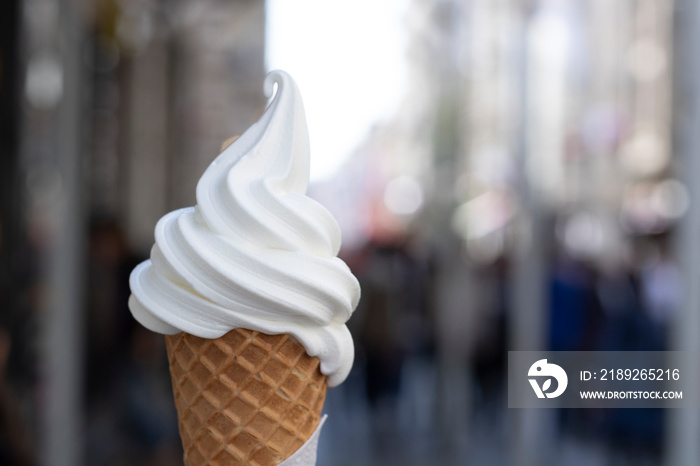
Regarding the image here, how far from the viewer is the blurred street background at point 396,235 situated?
3.91m

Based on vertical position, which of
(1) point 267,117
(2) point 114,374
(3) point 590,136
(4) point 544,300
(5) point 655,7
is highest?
(5) point 655,7

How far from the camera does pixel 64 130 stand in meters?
3.86

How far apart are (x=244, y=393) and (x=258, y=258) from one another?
266 millimetres

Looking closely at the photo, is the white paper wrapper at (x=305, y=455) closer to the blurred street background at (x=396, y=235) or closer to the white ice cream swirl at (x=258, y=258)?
the white ice cream swirl at (x=258, y=258)

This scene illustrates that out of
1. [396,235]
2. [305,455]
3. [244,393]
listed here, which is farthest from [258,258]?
[396,235]

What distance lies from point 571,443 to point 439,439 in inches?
45.7

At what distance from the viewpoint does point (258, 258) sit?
47.4 inches

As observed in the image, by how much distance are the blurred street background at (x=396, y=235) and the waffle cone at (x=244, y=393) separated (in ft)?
7.30

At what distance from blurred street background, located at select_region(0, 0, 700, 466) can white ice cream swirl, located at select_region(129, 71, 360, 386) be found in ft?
7.56

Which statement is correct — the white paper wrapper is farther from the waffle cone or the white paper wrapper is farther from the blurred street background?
the blurred street background

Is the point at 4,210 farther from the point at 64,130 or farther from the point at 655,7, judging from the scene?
the point at 655,7

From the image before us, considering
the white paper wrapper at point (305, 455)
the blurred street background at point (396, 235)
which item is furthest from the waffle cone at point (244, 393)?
the blurred street background at point (396, 235)

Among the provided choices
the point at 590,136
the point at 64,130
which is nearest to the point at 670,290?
the point at 64,130

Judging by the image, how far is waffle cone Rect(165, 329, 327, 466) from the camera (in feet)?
4.03
